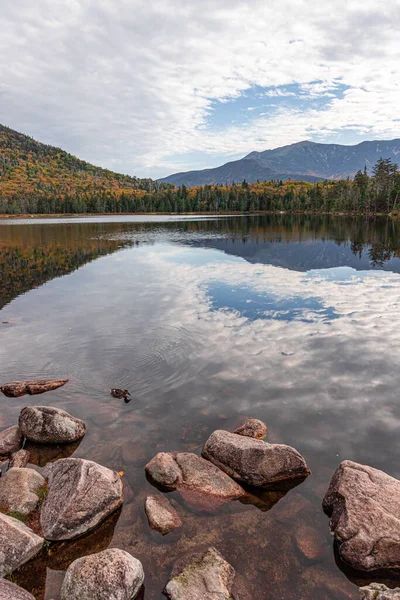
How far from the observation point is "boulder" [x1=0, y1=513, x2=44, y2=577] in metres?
8.27

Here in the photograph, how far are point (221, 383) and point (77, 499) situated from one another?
8604 millimetres

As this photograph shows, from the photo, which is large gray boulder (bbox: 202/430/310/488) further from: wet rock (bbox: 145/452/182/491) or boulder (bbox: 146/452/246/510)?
wet rock (bbox: 145/452/182/491)

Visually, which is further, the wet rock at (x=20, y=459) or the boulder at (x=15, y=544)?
the wet rock at (x=20, y=459)

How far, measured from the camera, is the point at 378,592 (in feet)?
24.4

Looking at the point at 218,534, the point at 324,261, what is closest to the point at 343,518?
the point at 218,534

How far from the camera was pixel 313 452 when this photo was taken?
1238 cm

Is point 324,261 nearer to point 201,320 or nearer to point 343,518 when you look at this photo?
point 201,320

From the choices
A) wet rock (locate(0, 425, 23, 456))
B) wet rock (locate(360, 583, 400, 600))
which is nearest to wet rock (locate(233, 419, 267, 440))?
wet rock (locate(360, 583, 400, 600))

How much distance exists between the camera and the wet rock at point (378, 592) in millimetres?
7248

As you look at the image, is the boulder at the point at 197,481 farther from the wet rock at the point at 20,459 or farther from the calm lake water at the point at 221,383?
the wet rock at the point at 20,459

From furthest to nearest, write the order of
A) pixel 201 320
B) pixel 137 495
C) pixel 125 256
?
pixel 125 256, pixel 201 320, pixel 137 495

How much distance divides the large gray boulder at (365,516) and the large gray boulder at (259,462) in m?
1.27

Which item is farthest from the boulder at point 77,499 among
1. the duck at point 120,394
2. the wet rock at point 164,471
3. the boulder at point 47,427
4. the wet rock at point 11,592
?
the duck at point 120,394

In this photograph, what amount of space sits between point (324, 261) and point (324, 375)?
36853 mm
